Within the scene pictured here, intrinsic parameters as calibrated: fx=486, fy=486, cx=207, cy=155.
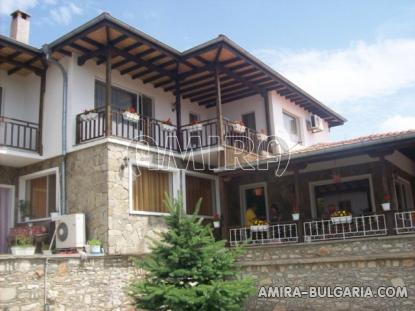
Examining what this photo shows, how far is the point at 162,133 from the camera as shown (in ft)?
51.2

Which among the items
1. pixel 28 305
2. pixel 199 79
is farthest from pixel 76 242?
pixel 199 79

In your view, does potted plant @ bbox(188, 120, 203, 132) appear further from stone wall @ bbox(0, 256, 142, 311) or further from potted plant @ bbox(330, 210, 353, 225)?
potted plant @ bbox(330, 210, 353, 225)

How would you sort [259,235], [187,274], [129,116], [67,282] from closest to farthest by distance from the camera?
[187,274] < [67,282] < [129,116] < [259,235]

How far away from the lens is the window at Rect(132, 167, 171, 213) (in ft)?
45.5

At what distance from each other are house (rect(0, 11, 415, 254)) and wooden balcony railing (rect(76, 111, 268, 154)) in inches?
1.8

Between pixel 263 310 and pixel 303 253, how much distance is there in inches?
69.1

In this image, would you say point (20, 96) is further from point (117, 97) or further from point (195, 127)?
point (195, 127)

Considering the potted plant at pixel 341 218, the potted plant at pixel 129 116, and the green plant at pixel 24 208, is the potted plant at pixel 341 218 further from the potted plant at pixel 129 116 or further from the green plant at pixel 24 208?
the green plant at pixel 24 208

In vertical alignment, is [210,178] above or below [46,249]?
above

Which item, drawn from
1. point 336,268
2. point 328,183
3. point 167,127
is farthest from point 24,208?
point 328,183

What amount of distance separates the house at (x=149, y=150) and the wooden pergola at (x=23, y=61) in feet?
0.12

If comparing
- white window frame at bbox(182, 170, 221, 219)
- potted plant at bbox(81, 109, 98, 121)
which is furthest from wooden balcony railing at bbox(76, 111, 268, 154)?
white window frame at bbox(182, 170, 221, 219)

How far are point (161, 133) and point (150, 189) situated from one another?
6.79 feet

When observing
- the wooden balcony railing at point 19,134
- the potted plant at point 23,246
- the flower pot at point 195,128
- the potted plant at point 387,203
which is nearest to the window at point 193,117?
the flower pot at point 195,128
